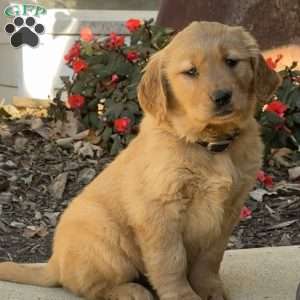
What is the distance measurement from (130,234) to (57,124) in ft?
10.3

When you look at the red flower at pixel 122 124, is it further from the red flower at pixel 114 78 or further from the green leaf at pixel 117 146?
the red flower at pixel 114 78

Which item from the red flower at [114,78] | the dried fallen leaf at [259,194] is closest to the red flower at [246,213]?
the dried fallen leaf at [259,194]

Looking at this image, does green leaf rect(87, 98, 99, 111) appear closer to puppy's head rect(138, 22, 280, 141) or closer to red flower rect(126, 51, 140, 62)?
red flower rect(126, 51, 140, 62)

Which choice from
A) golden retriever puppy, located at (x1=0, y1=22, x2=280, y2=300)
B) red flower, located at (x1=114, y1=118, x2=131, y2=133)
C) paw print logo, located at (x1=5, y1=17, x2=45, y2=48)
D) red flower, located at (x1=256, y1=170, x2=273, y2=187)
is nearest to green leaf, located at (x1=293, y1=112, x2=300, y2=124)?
red flower, located at (x1=256, y1=170, x2=273, y2=187)

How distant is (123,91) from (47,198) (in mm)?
1116

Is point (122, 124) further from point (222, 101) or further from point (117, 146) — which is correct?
point (222, 101)

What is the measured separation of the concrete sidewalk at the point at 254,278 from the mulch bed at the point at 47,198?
2.01 feet

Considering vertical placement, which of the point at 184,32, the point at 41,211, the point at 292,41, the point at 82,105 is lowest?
the point at 41,211

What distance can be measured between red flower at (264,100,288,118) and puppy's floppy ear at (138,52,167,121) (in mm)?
2467

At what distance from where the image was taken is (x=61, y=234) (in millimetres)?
4188

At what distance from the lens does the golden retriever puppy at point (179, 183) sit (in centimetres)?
379

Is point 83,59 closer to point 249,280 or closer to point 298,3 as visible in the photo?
point 298,3

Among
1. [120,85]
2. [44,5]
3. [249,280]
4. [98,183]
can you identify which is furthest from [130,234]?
[44,5]

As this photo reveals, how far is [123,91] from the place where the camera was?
21.6 feet
